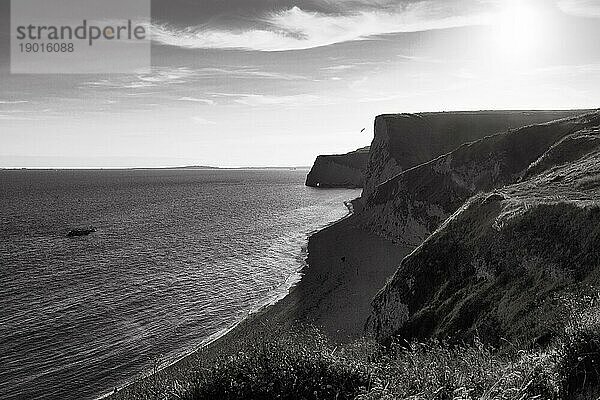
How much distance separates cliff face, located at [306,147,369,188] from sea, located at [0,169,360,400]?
86149mm

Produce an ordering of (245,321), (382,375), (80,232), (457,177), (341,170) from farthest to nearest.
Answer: (341,170) < (80,232) < (457,177) < (245,321) < (382,375)

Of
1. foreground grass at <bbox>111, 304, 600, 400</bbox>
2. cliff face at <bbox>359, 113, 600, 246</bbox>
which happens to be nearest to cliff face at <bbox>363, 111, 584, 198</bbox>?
cliff face at <bbox>359, 113, 600, 246</bbox>

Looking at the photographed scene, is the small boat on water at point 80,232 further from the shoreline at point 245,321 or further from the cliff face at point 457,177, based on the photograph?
the cliff face at point 457,177

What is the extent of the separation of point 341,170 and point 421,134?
95.0m

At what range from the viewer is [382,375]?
897 centimetres

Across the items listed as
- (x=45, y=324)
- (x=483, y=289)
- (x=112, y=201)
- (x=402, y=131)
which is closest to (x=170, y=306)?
(x=45, y=324)

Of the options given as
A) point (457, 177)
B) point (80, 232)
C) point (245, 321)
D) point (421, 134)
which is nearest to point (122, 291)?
point (245, 321)

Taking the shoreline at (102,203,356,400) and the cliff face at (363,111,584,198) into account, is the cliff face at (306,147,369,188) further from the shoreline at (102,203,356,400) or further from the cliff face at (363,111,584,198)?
the shoreline at (102,203,356,400)

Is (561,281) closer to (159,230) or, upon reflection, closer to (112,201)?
(159,230)

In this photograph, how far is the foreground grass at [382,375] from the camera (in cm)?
711

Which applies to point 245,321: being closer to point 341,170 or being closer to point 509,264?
point 509,264

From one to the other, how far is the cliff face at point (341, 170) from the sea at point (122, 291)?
283 feet

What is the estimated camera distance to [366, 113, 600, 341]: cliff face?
52.6ft

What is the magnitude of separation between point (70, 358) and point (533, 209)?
27.8 metres
